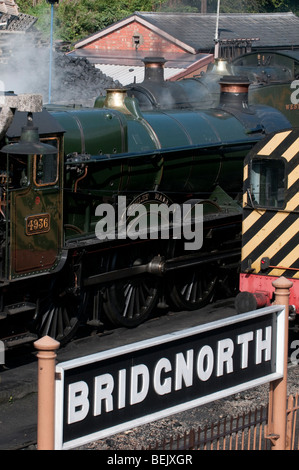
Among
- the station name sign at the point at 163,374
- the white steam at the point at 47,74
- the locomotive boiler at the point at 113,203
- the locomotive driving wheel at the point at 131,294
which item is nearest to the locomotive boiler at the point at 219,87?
the locomotive boiler at the point at 113,203

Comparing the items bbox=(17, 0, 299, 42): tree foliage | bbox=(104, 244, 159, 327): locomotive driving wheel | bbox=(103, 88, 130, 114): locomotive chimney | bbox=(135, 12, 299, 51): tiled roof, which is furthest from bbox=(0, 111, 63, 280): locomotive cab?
bbox=(17, 0, 299, 42): tree foliage

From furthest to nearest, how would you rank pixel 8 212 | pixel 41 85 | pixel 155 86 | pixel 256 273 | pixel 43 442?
pixel 41 85 → pixel 155 86 → pixel 256 273 → pixel 8 212 → pixel 43 442

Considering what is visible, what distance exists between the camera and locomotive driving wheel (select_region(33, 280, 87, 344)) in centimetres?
1085

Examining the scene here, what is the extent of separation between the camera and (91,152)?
11180mm

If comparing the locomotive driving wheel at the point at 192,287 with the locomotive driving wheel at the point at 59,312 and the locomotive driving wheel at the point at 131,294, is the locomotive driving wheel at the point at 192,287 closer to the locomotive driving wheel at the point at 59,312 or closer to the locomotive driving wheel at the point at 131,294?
the locomotive driving wheel at the point at 131,294

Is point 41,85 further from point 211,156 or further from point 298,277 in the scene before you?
point 298,277

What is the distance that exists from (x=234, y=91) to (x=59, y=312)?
4952 mm

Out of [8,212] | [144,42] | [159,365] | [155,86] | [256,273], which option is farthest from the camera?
[144,42]

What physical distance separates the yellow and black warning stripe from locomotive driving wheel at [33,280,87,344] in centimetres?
214

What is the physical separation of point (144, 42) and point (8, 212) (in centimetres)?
2340

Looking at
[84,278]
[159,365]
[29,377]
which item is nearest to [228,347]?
[159,365]

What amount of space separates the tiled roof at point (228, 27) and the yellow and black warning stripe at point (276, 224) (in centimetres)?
2028

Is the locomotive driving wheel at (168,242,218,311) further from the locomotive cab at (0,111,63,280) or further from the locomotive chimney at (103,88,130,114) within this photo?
the locomotive cab at (0,111,63,280)

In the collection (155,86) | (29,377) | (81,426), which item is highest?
(155,86)
